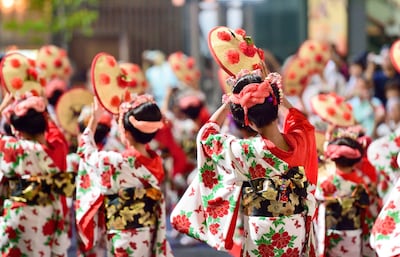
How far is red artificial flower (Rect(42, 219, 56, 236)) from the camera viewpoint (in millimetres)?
6137

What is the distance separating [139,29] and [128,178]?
45.7 ft

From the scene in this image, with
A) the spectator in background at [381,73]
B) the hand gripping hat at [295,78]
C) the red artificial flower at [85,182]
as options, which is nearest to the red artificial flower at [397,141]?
the red artificial flower at [85,182]

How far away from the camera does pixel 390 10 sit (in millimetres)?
13430

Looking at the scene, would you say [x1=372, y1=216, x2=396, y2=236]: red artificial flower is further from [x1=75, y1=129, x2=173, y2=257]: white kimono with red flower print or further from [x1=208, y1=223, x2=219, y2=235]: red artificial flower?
[x1=75, y1=129, x2=173, y2=257]: white kimono with red flower print

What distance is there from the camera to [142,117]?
5.75 m

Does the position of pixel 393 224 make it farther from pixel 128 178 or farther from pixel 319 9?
pixel 319 9

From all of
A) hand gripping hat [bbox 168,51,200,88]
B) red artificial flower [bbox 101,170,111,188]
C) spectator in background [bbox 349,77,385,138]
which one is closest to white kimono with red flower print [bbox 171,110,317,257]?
red artificial flower [bbox 101,170,111,188]

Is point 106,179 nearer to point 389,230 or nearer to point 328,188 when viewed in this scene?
point 328,188

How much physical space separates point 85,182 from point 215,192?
132 cm

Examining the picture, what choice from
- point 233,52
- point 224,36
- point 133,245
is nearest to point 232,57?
point 233,52

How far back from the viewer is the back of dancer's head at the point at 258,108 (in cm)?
482

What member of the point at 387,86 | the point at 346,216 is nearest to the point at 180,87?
the point at 387,86

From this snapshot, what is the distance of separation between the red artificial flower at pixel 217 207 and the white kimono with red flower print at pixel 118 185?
2.40ft

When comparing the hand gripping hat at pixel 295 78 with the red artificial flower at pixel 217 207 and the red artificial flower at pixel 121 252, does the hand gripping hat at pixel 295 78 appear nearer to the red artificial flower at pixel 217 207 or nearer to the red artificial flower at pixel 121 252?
the red artificial flower at pixel 121 252
